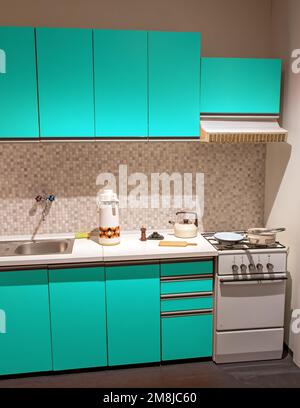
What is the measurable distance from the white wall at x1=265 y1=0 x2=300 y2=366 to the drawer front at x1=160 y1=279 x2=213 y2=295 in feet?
2.24

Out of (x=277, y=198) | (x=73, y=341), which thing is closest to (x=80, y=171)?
(x=73, y=341)

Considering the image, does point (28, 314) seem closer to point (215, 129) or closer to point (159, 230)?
point (159, 230)

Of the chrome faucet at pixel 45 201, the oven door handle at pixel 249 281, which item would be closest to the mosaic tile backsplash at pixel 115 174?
the chrome faucet at pixel 45 201

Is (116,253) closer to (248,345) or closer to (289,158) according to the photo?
(248,345)

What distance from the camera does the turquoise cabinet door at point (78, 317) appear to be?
279 cm

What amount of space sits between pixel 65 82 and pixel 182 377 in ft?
7.40

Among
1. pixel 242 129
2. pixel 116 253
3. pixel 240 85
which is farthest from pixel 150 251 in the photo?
pixel 240 85

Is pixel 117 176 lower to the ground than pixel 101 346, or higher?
higher

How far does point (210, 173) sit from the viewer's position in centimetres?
345

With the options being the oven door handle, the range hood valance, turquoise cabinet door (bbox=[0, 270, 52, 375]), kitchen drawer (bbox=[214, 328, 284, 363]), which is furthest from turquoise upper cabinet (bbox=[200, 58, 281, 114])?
turquoise cabinet door (bbox=[0, 270, 52, 375])

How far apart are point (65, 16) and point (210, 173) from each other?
5.63 ft

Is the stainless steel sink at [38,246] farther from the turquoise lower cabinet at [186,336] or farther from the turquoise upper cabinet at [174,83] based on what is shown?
the turquoise upper cabinet at [174,83]

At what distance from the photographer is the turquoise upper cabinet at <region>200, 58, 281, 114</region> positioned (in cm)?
298
